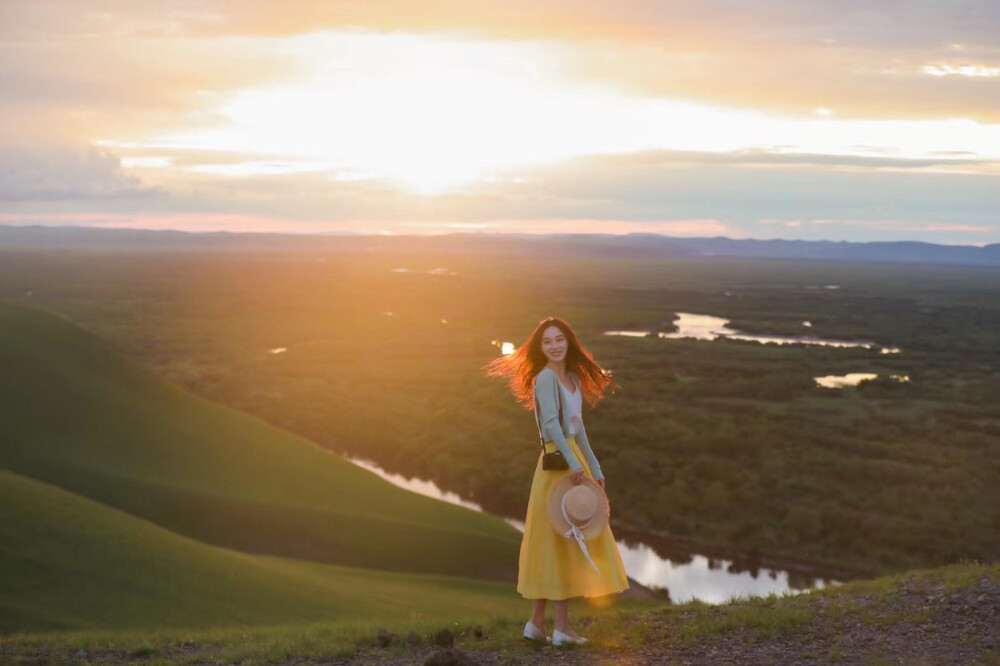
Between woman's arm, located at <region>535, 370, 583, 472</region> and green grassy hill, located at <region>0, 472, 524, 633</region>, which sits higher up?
woman's arm, located at <region>535, 370, 583, 472</region>

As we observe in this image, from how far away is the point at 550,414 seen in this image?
30.0 feet

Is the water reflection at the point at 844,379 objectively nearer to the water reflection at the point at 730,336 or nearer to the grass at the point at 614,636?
the water reflection at the point at 730,336

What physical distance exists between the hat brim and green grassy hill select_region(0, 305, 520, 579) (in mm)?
21797

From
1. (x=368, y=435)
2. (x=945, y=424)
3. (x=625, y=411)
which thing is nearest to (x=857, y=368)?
(x=945, y=424)

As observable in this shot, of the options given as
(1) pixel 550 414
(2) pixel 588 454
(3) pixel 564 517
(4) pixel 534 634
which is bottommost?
(4) pixel 534 634

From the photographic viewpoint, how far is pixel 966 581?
431 inches

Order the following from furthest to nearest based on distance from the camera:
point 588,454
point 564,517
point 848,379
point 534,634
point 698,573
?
point 848,379 < point 698,573 < point 534,634 < point 588,454 < point 564,517

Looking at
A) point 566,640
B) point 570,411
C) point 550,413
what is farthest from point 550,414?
point 566,640

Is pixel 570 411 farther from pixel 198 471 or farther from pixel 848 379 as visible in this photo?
pixel 848 379

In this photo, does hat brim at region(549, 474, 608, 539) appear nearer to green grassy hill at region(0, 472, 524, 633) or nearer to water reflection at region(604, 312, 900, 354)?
green grassy hill at region(0, 472, 524, 633)

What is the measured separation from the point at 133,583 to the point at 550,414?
39.7 ft

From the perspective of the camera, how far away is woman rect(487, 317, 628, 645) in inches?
360

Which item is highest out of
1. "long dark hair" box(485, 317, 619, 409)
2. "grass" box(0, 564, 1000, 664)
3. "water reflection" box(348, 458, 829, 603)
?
"long dark hair" box(485, 317, 619, 409)

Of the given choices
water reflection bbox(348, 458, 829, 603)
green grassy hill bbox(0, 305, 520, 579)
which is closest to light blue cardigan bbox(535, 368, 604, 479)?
green grassy hill bbox(0, 305, 520, 579)
